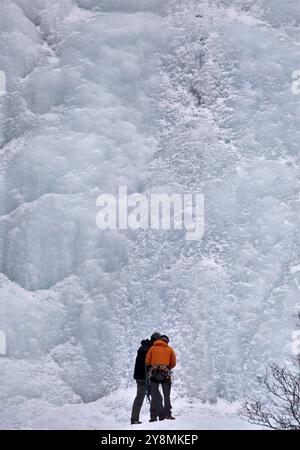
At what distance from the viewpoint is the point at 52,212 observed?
14.3 metres

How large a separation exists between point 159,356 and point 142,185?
16.8 feet

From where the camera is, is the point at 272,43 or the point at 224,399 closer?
the point at 224,399

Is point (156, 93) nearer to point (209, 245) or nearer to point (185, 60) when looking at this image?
point (185, 60)

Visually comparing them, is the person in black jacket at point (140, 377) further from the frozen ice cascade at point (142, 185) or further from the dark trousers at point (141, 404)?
the frozen ice cascade at point (142, 185)

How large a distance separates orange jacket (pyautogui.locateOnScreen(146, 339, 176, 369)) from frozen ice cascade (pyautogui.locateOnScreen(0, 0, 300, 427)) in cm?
285

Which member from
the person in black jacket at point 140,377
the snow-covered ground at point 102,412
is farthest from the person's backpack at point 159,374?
the snow-covered ground at point 102,412

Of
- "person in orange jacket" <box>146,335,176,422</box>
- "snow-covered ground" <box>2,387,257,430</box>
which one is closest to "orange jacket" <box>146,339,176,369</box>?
"person in orange jacket" <box>146,335,176,422</box>

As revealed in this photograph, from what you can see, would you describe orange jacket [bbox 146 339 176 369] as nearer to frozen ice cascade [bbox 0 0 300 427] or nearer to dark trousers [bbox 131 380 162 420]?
dark trousers [bbox 131 380 162 420]

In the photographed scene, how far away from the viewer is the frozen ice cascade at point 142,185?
43.4 ft

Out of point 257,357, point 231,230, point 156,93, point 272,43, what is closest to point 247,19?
point 272,43

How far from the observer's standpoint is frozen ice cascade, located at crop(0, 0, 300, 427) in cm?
1324

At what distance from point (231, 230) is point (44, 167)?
3.55m

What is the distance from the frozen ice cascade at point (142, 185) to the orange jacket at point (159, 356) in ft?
9.34

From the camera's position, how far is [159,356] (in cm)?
1006
